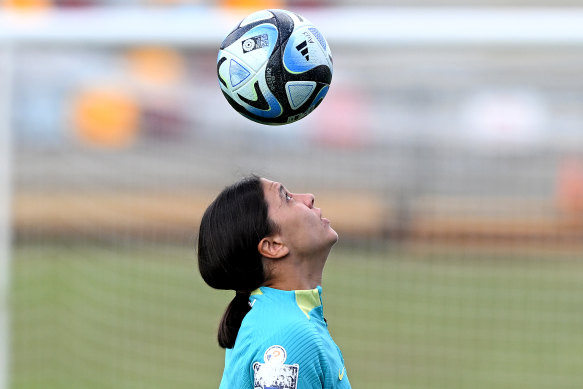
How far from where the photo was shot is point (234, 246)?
3168 millimetres

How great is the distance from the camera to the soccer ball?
3371 mm

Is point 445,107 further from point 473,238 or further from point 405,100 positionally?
point 473,238

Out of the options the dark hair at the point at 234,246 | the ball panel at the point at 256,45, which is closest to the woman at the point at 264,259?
the dark hair at the point at 234,246

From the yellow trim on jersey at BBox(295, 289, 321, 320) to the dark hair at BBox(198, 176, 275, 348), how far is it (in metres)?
0.15

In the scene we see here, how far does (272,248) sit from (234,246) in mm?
124

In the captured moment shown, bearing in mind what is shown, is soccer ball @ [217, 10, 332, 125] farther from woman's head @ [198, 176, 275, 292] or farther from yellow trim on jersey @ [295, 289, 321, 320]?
yellow trim on jersey @ [295, 289, 321, 320]

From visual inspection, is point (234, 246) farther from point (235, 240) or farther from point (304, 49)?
point (304, 49)

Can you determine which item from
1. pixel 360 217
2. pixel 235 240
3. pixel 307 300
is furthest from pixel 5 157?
pixel 307 300

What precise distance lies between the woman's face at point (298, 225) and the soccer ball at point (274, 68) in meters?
0.34

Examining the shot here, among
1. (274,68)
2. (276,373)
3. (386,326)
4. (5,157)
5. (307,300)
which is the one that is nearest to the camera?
(276,373)

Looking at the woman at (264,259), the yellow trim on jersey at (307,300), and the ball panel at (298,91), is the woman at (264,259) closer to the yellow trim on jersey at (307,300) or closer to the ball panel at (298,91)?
the yellow trim on jersey at (307,300)

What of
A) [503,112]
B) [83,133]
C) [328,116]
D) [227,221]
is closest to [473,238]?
[328,116]

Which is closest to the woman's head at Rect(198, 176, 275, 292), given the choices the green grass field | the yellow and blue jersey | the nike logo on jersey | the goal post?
the yellow and blue jersey

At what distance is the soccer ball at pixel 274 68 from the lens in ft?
11.1
